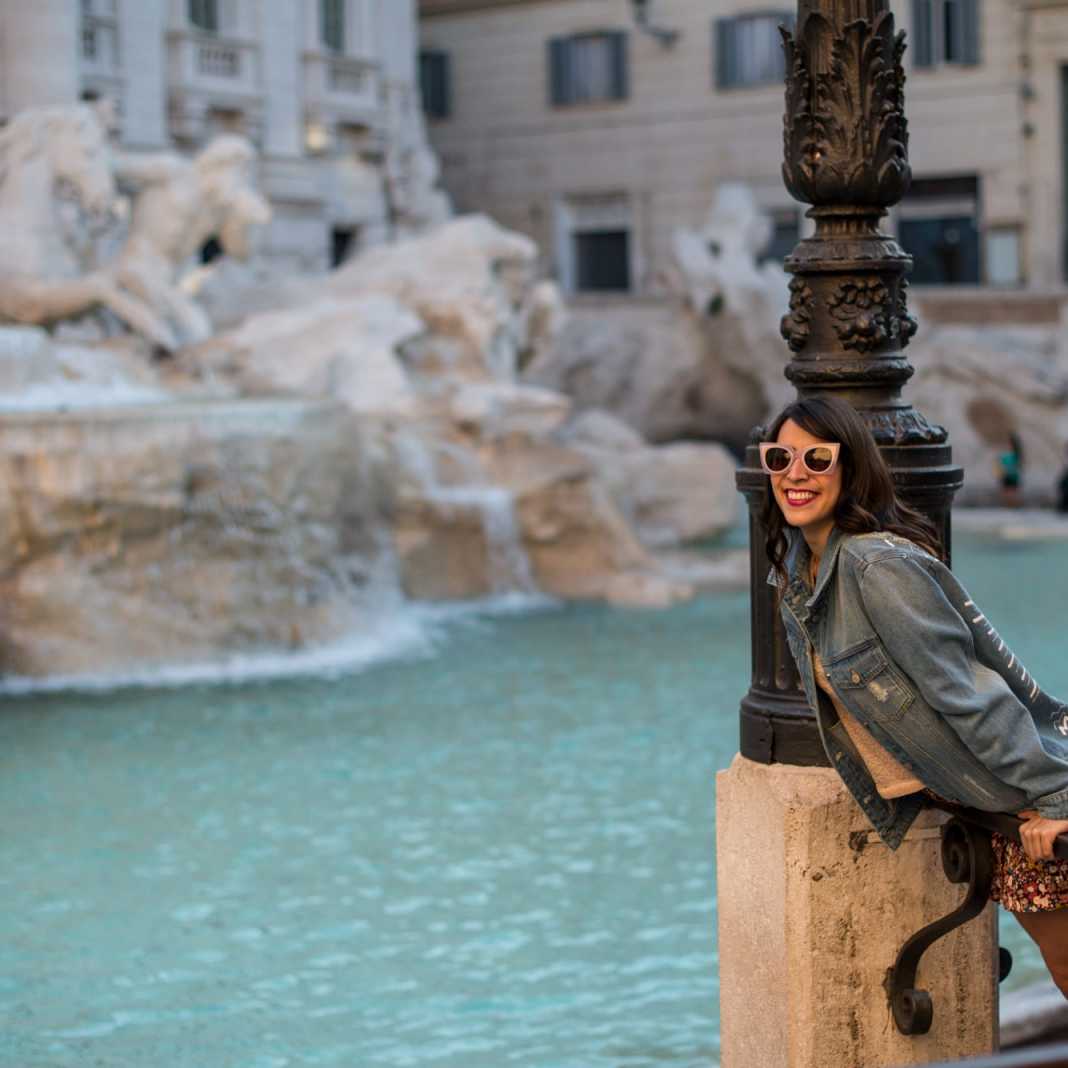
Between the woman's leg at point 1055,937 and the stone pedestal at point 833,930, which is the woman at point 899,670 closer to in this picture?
the woman's leg at point 1055,937

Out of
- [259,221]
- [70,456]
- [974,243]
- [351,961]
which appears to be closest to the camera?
[351,961]

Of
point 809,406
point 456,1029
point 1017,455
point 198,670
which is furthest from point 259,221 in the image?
point 809,406

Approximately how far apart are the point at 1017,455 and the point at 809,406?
1551cm

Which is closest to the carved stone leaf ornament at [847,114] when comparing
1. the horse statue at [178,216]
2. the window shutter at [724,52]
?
the horse statue at [178,216]

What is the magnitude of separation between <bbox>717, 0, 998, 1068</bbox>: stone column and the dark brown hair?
267mm

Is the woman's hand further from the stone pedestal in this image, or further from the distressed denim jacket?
the stone pedestal

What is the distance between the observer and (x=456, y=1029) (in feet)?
16.5

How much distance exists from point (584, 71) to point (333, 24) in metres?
6.07

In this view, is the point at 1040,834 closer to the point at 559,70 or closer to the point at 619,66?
the point at 619,66

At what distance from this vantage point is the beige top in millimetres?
3127

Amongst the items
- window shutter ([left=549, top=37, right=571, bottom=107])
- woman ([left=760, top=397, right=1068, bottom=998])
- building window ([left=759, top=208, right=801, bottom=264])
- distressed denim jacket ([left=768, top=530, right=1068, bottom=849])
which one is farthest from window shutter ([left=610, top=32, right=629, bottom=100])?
distressed denim jacket ([left=768, top=530, right=1068, bottom=849])

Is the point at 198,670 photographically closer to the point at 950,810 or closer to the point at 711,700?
the point at 711,700

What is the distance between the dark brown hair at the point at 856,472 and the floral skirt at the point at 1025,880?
0.48m

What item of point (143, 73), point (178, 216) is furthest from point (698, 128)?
point (178, 216)
